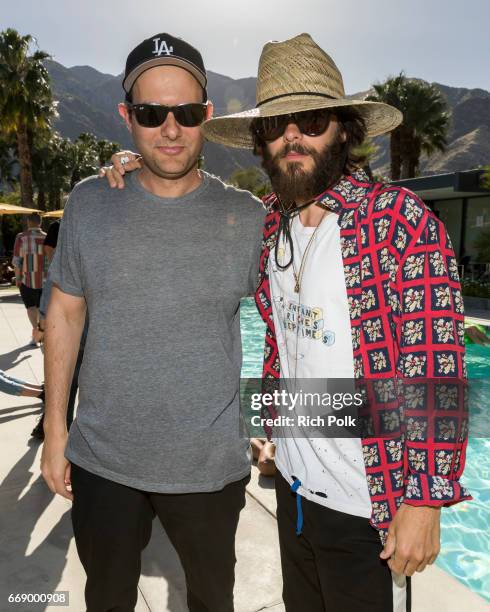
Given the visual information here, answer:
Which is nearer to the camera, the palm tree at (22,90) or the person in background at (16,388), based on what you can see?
the person in background at (16,388)

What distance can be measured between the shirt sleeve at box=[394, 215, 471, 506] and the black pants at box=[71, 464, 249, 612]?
2.74 ft

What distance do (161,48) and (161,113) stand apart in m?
0.25

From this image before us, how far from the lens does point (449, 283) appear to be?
152cm

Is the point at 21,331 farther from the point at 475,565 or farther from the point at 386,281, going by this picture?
the point at 386,281

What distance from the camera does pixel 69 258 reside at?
2064 mm

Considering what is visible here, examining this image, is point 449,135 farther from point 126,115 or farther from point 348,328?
point 348,328

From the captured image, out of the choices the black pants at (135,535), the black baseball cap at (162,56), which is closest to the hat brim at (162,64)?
the black baseball cap at (162,56)

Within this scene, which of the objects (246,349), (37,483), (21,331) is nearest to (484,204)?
(246,349)

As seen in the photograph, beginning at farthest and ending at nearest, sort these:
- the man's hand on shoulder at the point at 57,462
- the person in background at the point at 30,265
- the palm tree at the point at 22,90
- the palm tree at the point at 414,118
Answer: the palm tree at the point at 414,118 < the palm tree at the point at 22,90 < the person in background at the point at 30,265 < the man's hand on shoulder at the point at 57,462

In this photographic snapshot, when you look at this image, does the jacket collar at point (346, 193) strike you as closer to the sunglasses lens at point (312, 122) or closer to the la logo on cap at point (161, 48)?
the sunglasses lens at point (312, 122)

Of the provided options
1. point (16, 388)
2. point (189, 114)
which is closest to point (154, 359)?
point (189, 114)

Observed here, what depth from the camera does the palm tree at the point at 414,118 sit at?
3083cm

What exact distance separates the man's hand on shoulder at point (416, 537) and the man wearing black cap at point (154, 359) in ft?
2.41

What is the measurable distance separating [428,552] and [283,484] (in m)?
0.69
